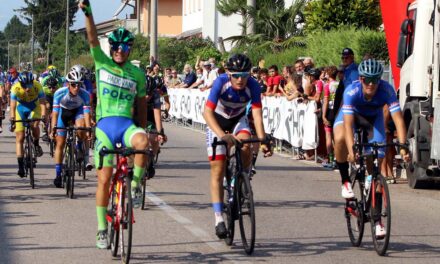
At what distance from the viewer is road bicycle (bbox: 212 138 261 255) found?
34.7 feet

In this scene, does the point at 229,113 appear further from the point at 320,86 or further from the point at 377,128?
the point at 320,86

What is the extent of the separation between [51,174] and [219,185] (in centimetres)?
854

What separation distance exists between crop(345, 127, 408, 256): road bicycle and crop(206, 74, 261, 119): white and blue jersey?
1057 millimetres

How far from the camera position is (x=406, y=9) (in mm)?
20109

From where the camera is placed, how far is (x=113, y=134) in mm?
10398

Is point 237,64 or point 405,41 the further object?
point 405,41

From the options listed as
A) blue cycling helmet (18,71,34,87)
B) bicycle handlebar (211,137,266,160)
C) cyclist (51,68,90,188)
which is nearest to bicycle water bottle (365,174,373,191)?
bicycle handlebar (211,137,266,160)

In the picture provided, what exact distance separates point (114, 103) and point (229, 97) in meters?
1.30

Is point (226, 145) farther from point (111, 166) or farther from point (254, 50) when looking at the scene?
point (254, 50)

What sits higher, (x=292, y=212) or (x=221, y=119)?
(x=221, y=119)

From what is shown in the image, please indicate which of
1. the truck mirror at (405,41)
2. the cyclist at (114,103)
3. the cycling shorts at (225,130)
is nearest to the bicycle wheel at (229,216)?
the cycling shorts at (225,130)

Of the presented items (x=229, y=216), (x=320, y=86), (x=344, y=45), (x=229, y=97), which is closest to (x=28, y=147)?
(x=320, y=86)

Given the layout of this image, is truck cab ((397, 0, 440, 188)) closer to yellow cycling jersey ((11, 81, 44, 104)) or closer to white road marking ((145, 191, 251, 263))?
white road marking ((145, 191, 251, 263))

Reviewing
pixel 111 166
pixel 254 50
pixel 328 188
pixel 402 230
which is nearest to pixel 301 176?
pixel 328 188
